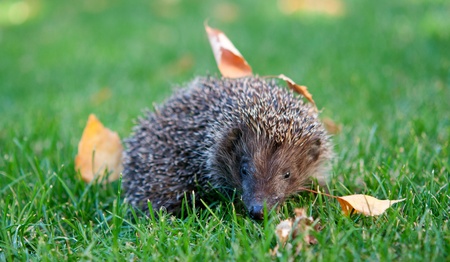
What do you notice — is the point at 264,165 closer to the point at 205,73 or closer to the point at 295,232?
→ the point at 295,232

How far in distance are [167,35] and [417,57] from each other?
14.1 ft

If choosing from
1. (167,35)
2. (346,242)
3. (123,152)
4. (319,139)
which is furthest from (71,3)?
(346,242)

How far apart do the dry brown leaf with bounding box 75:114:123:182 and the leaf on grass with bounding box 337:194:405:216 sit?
1816mm

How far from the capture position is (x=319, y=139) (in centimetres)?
374

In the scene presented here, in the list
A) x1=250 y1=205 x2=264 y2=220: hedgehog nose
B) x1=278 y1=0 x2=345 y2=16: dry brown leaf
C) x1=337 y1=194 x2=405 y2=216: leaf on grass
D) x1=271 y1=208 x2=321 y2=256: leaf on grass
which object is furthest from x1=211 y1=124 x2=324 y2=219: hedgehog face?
x1=278 y1=0 x2=345 y2=16: dry brown leaf

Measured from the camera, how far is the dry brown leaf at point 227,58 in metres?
4.18

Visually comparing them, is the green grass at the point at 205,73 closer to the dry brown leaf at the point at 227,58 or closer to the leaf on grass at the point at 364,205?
the leaf on grass at the point at 364,205

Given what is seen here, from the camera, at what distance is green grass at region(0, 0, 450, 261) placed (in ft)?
9.48

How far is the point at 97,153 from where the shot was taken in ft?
14.1

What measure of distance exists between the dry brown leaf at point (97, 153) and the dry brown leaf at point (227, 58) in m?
1.08

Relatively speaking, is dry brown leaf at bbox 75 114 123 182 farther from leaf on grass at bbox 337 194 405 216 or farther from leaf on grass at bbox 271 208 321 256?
leaf on grass at bbox 337 194 405 216

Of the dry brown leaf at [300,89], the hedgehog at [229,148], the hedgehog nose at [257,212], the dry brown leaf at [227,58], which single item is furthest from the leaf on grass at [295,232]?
the dry brown leaf at [227,58]

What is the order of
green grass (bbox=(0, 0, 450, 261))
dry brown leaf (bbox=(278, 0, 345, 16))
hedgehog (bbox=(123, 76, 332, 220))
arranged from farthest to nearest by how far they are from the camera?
dry brown leaf (bbox=(278, 0, 345, 16))
hedgehog (bbox=(123, 76, 332, 220))
green grass (bbox=(0, 0, 450, 261))

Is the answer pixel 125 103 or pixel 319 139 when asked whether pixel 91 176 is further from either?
pixel 125 103
